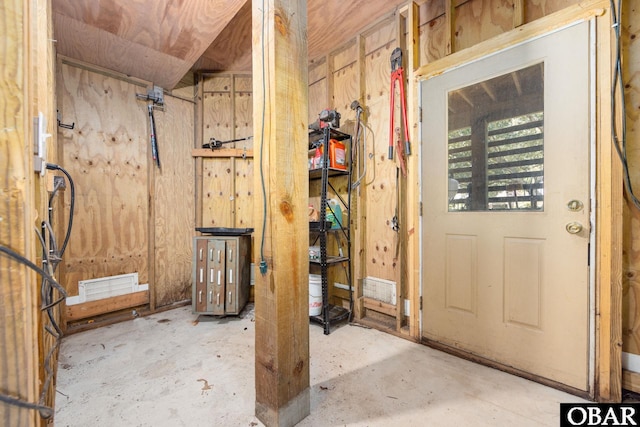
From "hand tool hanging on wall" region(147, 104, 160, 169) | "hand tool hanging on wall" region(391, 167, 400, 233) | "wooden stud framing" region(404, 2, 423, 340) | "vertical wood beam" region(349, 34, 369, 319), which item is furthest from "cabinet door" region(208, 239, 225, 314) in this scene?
"wooden stud framing" region(404, 2, 423, 340)

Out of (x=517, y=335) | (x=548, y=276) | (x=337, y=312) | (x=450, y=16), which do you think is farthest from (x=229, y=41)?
(x=517, y=335)

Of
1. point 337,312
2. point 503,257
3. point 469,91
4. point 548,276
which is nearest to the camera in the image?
point 548,276

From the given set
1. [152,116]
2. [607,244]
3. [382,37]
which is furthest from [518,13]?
[152,116]

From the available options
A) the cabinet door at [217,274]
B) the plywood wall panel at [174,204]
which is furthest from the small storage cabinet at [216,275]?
the plywood wall panel at [174,204]

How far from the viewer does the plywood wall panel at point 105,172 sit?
2.41 meters

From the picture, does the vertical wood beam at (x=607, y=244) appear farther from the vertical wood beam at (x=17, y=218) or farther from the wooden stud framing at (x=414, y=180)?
the vertical wood beam at (x=17, y=218)

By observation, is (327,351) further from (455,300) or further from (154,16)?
(154,16)

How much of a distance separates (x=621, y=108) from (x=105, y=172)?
3.82 meters

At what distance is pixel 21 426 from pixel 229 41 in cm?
304

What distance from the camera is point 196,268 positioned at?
2.58m

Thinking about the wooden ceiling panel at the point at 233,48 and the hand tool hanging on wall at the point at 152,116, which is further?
the hand tool hanging on wall at the point at 152,116

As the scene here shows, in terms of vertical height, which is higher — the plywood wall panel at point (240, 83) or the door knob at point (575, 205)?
the plywood wall panel at point (240, 83)

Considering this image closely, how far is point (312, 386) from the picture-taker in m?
1.55

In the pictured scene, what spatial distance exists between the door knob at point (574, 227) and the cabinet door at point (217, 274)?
2563mm
